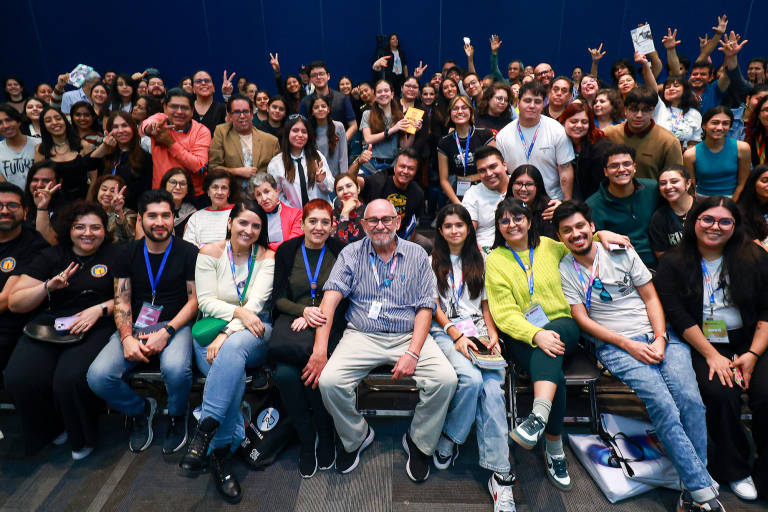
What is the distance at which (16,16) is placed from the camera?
27.8ft

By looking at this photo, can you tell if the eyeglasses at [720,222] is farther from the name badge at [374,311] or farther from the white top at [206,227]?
the white top at [206,227]

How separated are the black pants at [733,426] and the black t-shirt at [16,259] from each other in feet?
13.4

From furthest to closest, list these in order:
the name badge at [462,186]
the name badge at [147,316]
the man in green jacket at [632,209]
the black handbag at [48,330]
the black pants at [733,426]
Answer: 1. the name badge at [462,186]
2. the man in green jacket at [632,209]
3. the name badge at [147,316]
4. the black handbag at [48,330]
5. the black pants at [733,426]

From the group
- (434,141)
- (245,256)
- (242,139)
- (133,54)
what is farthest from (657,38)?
(133,54)

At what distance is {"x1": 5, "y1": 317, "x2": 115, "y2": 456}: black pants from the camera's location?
2.41 meters

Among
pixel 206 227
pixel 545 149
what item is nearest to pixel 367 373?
pixel 206 227

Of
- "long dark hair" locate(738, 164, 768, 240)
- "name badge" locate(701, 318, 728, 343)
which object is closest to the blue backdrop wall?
"long dark hair" locate(738, 164, 768, 240)

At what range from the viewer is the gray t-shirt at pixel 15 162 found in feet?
12.8

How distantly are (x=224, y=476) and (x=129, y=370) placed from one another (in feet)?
2.84

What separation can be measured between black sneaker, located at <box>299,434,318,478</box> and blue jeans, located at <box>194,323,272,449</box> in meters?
0.37

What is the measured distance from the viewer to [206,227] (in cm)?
325

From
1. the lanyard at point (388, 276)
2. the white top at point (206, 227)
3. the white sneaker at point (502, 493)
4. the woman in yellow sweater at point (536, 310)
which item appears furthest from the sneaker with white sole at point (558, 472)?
the white top at point (206, 227)

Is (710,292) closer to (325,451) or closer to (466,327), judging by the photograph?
(466,327)

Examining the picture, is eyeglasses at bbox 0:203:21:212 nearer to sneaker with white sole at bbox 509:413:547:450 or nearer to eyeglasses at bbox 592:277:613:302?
sneaker with white sole at bbox 509:413:547:450
